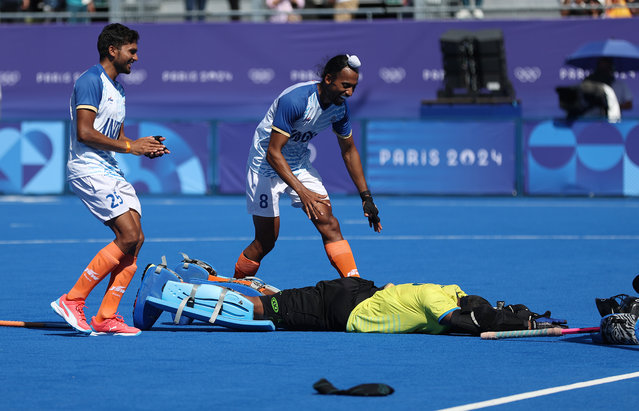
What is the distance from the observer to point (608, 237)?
51.3ft

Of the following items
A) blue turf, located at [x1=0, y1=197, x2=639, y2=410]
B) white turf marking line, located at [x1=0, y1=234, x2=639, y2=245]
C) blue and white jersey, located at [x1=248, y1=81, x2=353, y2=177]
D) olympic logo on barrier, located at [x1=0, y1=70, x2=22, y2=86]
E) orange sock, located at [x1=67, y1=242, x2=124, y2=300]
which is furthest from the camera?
olympic logo on barrier, located at [x1=0, y1=70, x2=22, y2=86]

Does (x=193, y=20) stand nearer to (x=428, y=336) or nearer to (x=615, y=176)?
(x=615, y=176)

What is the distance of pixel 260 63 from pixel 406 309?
18.5 m

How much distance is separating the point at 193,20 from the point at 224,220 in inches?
364

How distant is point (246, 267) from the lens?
974 cm

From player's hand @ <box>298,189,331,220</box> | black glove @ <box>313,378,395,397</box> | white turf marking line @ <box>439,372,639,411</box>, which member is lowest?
white turf marking line @ <box>439,372,639,411</box>

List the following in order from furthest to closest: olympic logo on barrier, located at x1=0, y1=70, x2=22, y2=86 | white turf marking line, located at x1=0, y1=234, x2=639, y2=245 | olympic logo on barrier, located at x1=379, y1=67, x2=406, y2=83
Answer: olympic logo on barrier, located at x1=0, y1=70, x2=22, y2=86 → olympic logo on barrier, located at x1=379, y1=67, x2=406, y2=83 → white turf marking line, located at x1=0, y1=234, x2=639, y2=245

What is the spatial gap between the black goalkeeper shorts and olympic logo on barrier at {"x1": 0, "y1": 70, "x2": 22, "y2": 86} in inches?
795

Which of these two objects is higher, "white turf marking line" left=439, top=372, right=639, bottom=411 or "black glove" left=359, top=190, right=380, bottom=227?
"black glove" left=359, top=190, right=380, bottom=227

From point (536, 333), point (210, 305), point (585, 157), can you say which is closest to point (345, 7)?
point (585, 157)

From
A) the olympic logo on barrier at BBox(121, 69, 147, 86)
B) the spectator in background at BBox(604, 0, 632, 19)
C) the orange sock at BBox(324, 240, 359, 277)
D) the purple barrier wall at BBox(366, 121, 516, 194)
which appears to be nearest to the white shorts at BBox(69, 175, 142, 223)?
the orange sock at BBox(324, 240, 359, 277)

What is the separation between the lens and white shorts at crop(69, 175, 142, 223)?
26.3ft

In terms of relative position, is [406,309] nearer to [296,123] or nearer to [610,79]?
[296,123]

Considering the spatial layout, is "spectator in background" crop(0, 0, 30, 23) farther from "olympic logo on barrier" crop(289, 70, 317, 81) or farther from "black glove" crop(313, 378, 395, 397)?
"black glove" crop(313, 378, 395, 397)
